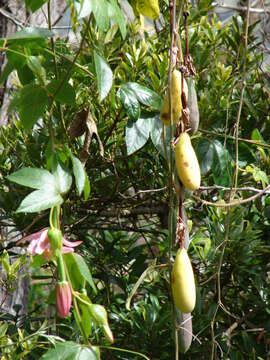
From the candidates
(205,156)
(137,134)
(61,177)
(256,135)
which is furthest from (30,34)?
(256,135)

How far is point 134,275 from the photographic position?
1.45m

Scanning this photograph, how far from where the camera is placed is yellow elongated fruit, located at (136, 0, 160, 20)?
0.93m

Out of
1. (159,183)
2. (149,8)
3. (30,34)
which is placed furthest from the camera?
(159,183)

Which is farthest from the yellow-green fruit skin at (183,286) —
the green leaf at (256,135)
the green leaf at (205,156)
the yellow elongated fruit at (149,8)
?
the green leaf at (256,135)

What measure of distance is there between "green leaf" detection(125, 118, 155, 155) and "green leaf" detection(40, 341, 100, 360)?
404 millimetres

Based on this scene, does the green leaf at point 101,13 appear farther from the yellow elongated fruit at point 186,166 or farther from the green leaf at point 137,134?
the green leaf at point 137,134

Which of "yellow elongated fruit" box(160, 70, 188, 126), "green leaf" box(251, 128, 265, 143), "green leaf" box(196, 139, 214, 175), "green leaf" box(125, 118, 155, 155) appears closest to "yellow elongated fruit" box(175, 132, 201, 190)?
"yellow elongated fruit" box(160, 70, 188, 126)

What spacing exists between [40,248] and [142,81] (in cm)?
58

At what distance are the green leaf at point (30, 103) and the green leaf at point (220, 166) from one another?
43 cm

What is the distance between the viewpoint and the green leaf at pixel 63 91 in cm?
89

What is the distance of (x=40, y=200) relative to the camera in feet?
2.46

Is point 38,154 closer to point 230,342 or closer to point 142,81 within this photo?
point 142,81

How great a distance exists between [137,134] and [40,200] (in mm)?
373

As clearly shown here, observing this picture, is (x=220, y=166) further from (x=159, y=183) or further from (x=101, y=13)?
(x=101, y=13)
